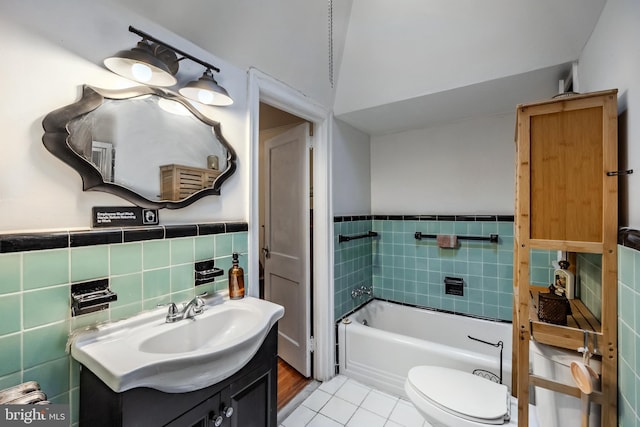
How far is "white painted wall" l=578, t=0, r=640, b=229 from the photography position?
3.02ft

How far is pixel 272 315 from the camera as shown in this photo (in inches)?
46.7

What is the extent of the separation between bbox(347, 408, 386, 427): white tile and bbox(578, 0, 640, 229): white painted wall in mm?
1682

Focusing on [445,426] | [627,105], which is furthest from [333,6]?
[445,426]

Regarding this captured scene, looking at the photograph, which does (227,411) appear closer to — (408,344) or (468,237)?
(408,344)

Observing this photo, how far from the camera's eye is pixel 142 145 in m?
1.14

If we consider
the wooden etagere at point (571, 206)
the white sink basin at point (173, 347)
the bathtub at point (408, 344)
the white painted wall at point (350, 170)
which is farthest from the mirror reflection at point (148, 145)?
the bathtub at point (408, 344)

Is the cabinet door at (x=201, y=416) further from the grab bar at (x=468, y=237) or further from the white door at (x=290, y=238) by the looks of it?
the grab bar at (x=468, y=237)

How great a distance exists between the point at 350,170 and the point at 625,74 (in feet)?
5.75

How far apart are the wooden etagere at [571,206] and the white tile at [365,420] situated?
88 cm

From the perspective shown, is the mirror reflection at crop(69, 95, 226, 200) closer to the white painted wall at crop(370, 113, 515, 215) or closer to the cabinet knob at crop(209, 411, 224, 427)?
the cabinet knob at crop(209, 411, 224, 427)

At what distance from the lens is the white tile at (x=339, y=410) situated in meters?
1.81

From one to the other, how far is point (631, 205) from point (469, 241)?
1506 millimetres

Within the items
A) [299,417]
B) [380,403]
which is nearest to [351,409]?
[380,403]

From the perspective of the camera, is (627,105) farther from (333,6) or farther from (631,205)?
(333,6)
